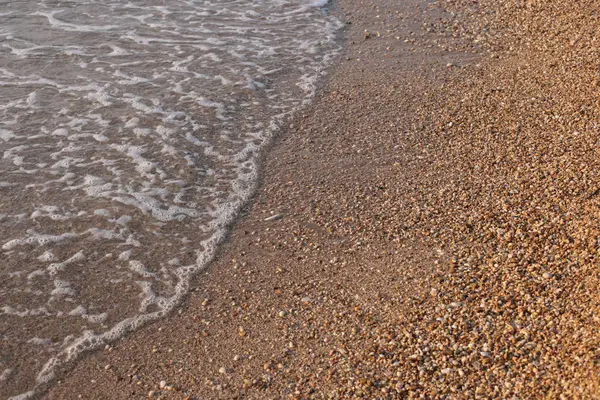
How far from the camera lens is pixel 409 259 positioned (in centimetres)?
456

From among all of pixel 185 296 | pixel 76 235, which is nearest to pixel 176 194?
pixel 76 235

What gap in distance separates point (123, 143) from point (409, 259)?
120 inches

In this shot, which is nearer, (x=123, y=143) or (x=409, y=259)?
(x=409, y=259)

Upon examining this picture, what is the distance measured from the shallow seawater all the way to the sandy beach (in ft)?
0.87

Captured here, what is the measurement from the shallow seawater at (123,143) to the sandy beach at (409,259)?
0.87 feet

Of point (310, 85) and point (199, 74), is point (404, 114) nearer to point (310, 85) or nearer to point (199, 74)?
point (310, 85)

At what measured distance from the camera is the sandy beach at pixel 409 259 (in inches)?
143

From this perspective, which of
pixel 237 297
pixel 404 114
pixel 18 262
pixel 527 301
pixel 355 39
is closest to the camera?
pixel 527 301

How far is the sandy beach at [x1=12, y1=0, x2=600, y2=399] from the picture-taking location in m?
3.64

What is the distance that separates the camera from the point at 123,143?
245 inches

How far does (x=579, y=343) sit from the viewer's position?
3.48m

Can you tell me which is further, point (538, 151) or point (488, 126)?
point (488, 126)

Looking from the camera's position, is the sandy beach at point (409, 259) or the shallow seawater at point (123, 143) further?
the shallow seawater at point (123, 143)

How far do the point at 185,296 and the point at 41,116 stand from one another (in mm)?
3151
